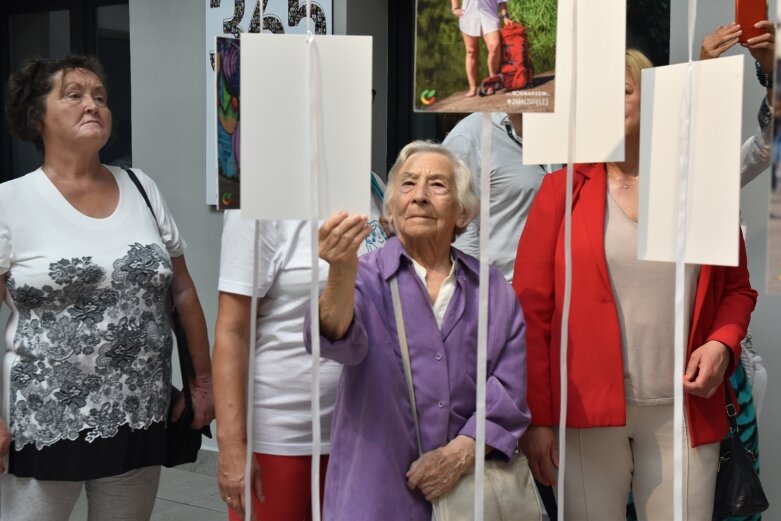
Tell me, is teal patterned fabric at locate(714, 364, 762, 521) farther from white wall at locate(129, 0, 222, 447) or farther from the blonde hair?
white wall at locate(129, 0, 222, 447)

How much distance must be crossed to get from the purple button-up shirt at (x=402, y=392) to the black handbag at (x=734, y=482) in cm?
55

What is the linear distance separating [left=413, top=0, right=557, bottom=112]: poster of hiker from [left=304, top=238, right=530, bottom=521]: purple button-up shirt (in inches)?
17.6

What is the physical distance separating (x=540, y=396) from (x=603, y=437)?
16 centimetres

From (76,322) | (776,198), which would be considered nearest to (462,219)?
(776,198)

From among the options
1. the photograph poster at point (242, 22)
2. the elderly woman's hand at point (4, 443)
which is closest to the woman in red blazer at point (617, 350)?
the elderly woman's hand at point (4, 443)

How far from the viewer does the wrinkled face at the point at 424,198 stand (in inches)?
79.3

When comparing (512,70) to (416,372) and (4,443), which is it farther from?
(4,443)

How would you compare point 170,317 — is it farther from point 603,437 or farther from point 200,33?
point 200,33

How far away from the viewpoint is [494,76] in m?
1.66

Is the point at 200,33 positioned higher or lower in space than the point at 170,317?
higher

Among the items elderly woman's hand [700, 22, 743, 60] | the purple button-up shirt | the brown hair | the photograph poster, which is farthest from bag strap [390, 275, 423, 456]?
the photograph poster

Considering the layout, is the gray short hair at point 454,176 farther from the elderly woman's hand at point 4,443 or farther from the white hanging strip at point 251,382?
the elderly woman's hand at point 4,443

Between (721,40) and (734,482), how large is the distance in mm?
985

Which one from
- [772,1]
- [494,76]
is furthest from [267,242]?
[772,1]
